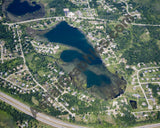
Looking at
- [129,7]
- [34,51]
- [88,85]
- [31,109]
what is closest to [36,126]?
[31,109]

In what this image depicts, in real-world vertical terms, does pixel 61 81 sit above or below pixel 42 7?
below

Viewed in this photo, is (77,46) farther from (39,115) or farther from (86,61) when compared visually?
(39,115)

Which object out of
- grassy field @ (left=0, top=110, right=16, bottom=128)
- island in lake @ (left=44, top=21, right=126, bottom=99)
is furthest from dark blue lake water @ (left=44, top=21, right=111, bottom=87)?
grassy field @ (left=0, top=110, right=16, bottom=128)

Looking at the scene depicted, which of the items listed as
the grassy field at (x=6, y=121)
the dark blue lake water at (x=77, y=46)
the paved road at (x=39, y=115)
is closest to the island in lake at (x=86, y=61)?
the dark blue lake water at (x=77, y=46)

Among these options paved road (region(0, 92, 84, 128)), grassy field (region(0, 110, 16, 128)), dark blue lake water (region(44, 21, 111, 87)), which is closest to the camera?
grassy field (region(0, 110, 16, 128))

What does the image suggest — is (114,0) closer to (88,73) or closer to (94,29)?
(94,29)

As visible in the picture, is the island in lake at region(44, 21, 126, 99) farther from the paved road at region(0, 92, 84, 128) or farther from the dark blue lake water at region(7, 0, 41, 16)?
the dark blue lake water at region(7, 0, 41, 16)
